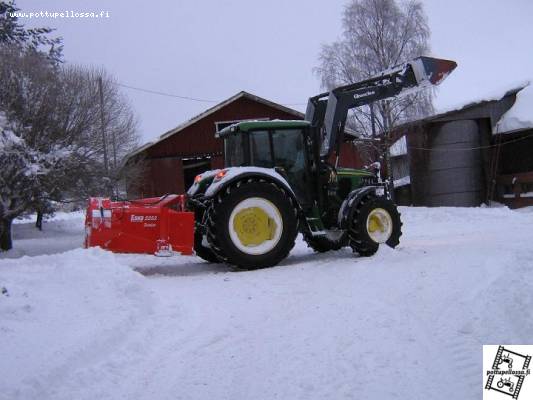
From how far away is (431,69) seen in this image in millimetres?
9117

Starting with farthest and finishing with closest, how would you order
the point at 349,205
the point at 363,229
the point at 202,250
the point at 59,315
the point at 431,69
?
1. the point at 431,69
2. the point at 202,250
3. the point at 349,205
4. the point at 363,229
5. the point at 59,315

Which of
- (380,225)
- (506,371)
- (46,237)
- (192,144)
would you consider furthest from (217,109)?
(506,371)

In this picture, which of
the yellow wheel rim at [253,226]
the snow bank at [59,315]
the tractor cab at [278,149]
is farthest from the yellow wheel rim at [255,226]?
the snow bank at [59,315]

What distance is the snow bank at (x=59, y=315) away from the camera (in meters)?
3.40

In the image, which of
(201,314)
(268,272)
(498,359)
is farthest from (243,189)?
(498,359)

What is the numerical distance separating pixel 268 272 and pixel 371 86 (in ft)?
13.3

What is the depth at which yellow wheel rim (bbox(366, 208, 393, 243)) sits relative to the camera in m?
8.51

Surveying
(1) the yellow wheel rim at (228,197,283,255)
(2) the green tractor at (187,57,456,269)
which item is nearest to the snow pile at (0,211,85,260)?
(2) the green tractor at (187,57,456,269)

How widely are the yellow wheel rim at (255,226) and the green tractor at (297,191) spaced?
14 millimetres

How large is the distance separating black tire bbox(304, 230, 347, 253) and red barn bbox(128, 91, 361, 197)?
13.3m

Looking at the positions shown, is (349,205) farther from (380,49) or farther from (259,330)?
(380,49)

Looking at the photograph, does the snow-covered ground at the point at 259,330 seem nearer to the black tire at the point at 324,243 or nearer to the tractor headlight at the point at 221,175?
the tractor headlight at the point at 221,175

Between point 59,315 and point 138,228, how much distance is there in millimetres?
3038

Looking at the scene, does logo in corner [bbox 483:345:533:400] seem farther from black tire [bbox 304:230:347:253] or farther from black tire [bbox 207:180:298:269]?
black tire [bbox 304:230:347:253]
